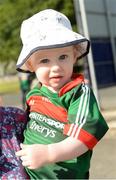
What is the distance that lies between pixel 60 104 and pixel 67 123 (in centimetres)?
8

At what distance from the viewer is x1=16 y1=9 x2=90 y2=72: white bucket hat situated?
1870 mm

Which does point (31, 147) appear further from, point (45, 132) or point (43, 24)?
point (43, 24)

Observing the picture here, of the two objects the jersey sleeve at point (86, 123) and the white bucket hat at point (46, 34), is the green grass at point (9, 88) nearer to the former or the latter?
the white bucket hat at point (46, 34)

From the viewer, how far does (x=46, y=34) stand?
189cm

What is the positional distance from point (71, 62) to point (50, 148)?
352 millimetres

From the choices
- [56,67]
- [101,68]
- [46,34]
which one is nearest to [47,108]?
[56,67]

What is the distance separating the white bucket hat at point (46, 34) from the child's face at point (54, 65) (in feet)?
0.10

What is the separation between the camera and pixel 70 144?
1766mm

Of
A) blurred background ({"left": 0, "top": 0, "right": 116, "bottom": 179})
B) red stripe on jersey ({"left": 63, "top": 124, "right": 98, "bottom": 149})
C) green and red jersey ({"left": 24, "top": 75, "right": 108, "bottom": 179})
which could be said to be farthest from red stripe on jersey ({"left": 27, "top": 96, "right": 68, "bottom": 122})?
blurred background ({"left": 0, "top": 0, "right": 116, "bottom": 179})

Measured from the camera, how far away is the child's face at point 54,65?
6.21 ft

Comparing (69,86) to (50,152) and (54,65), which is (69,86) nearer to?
(54,65)

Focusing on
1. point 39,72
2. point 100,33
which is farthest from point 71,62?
A: point 100,33

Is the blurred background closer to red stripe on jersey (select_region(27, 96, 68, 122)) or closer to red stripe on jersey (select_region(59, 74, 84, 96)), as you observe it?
red stripe on jersey (select_region(27, 96, 68, 122))

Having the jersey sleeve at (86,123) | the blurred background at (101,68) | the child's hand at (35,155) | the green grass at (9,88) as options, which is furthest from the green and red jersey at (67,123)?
the green grass at (9,88)
